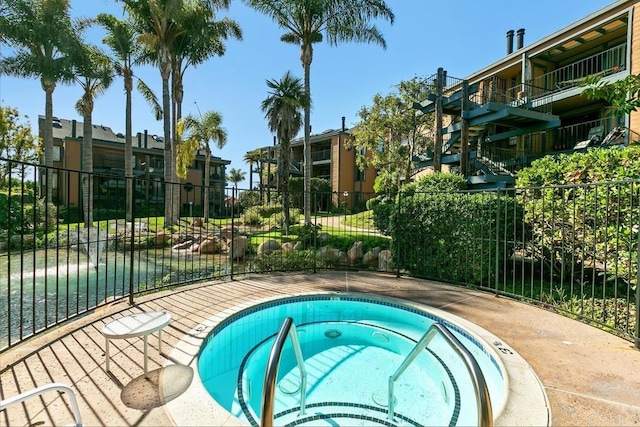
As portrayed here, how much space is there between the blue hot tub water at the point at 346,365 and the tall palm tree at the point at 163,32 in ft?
→ 40.7

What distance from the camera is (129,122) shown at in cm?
1892

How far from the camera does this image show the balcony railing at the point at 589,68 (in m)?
13.6

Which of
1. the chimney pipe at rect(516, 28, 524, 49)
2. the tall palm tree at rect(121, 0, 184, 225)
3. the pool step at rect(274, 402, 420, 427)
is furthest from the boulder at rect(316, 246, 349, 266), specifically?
the chimney pipe at rect(516, 28, 524, 49)

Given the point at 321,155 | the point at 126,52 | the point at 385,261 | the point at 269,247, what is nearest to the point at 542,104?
the point at 385,261

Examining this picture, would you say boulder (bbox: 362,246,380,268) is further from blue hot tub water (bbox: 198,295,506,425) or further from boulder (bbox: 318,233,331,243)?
blue hot tub water (bbox: 198,295,506,425)

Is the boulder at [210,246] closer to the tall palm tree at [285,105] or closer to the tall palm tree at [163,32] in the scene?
the tall palm tree at [163,32]

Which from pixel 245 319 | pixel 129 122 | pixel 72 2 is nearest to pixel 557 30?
pixel 245 319

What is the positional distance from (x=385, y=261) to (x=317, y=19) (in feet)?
37.7

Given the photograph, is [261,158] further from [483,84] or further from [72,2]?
[483,84]

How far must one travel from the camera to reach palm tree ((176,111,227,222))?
19969 mm

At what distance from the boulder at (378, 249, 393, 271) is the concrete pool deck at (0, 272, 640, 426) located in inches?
116

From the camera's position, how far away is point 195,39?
17719 millimetres

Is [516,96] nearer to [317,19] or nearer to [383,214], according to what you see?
[317,19]

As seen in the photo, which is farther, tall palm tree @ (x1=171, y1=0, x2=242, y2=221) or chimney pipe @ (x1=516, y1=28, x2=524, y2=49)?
chimney pipe @ (x1=516, y1=28, x2=524, y2=49)
